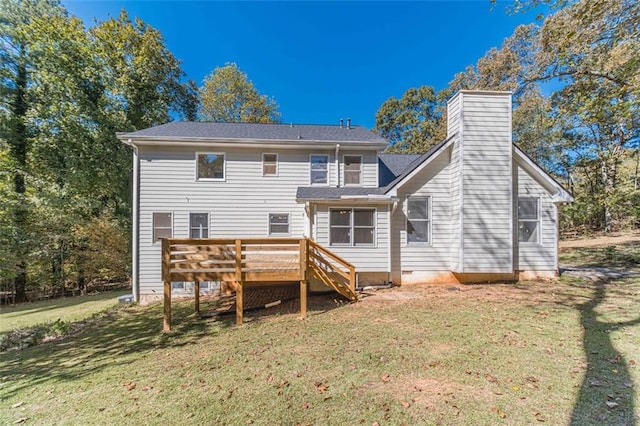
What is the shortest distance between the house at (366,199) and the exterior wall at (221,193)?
0.04 metres

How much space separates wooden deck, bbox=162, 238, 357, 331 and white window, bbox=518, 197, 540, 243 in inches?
305

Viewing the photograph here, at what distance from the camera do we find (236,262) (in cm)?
636

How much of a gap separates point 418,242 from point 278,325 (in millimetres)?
5775

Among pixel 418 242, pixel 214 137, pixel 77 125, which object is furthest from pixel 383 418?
pixel 77 125

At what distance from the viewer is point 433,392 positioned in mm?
3295

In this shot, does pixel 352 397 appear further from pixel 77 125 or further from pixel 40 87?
pixel 40 87

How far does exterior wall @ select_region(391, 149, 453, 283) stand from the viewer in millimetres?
9383

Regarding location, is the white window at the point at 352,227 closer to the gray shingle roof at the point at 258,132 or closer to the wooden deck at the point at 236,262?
the wooden deck at the point at 236,262

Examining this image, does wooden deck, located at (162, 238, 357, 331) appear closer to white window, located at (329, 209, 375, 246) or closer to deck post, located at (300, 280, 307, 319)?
deck post, located at (300, 280, 307, 319)

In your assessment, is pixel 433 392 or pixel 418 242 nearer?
pixel 433 392

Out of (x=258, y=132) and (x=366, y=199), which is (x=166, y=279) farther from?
(x=258, y=132)

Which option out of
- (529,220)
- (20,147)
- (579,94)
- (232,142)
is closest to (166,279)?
(232,142)

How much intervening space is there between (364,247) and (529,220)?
577cm

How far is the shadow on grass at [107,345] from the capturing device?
4.35m
